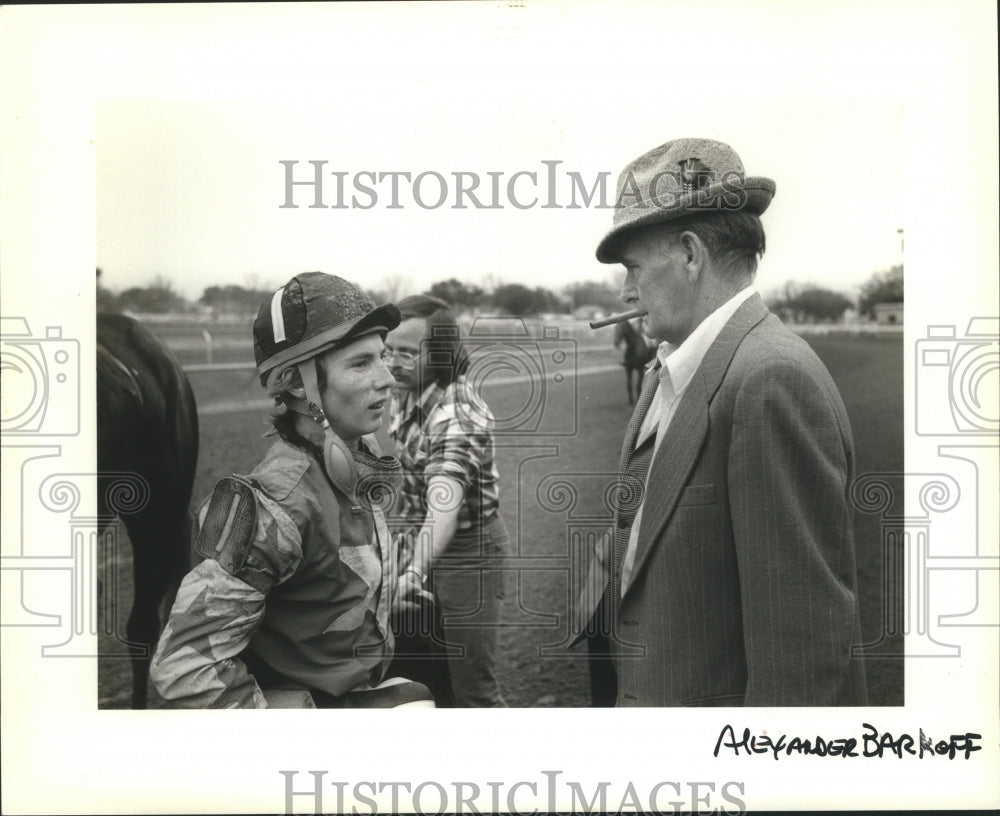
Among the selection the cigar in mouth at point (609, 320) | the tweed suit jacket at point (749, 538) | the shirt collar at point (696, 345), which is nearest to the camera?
the tweed suit jacket at point (749, 538)

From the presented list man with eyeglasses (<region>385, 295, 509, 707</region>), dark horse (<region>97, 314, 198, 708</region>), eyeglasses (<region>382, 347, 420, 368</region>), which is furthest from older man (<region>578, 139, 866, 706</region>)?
dark horse (<region>97, 314, 198, 708</region>)

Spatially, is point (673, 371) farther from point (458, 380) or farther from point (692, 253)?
point (458, 380)

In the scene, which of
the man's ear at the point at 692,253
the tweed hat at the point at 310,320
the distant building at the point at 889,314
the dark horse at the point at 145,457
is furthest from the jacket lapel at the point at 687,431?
the dark horse at the point at 145,457

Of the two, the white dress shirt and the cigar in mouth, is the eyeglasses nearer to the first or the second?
the cigar in mouth

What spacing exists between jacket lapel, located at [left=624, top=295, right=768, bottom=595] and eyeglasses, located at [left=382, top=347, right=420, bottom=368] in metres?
0.85

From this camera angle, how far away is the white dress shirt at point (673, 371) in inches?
117

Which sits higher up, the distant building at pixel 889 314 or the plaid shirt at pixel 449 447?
the distant building at pixel 889 314

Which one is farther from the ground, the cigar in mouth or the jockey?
the cigar in mouth

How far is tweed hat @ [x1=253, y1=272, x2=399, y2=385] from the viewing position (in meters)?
3.09

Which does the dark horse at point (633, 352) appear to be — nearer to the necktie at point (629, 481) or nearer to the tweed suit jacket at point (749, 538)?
the necktie at point (629, 481)

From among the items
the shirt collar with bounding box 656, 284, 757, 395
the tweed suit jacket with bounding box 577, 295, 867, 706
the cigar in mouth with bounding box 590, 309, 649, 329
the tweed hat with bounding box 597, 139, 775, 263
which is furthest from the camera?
the cigar in mouth with bounding box 590, 309, 649, 329
